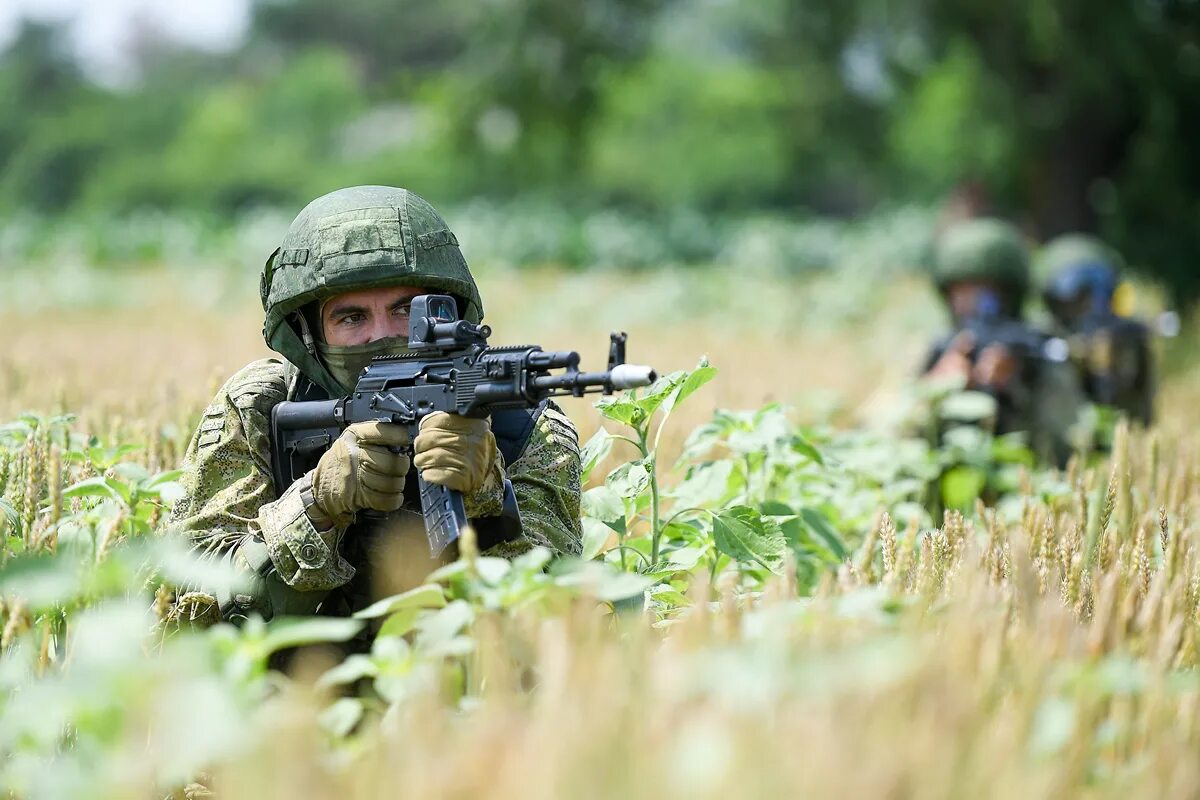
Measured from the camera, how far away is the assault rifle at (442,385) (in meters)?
2.59

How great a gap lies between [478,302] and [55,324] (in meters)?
11.7


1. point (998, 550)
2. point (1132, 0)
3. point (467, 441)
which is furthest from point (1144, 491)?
point (1132, 0)

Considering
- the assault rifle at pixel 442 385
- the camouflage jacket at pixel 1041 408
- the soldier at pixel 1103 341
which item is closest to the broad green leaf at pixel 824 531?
the assault rifle at pixel 442 385

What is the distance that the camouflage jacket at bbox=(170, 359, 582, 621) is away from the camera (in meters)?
2.85

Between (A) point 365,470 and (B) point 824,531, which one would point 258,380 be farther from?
(B) point 824,531

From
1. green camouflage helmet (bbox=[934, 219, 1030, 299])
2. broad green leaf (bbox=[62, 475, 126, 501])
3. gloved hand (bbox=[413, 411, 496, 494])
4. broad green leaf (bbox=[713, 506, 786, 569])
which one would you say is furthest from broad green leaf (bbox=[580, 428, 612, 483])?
green camouflage helmet (bbox=[934, 219, 1030, 299])

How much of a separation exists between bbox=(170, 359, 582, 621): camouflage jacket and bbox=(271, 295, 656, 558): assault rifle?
0.35 ft

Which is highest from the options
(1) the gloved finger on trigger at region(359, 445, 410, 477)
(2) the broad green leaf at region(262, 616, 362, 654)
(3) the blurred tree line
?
(3) the blurred tree line

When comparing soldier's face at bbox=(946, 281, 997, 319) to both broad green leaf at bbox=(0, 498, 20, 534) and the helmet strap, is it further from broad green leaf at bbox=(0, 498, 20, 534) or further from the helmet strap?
broad green leaf at bbox=(0, 498, 20, 534)

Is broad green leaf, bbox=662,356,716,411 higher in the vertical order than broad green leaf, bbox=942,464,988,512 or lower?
higher

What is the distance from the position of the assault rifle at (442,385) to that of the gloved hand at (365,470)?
5 cm

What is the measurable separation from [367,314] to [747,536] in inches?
40.3

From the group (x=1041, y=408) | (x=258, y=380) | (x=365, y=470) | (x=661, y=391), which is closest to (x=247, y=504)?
(x=258, y=380)

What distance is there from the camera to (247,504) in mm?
3033
